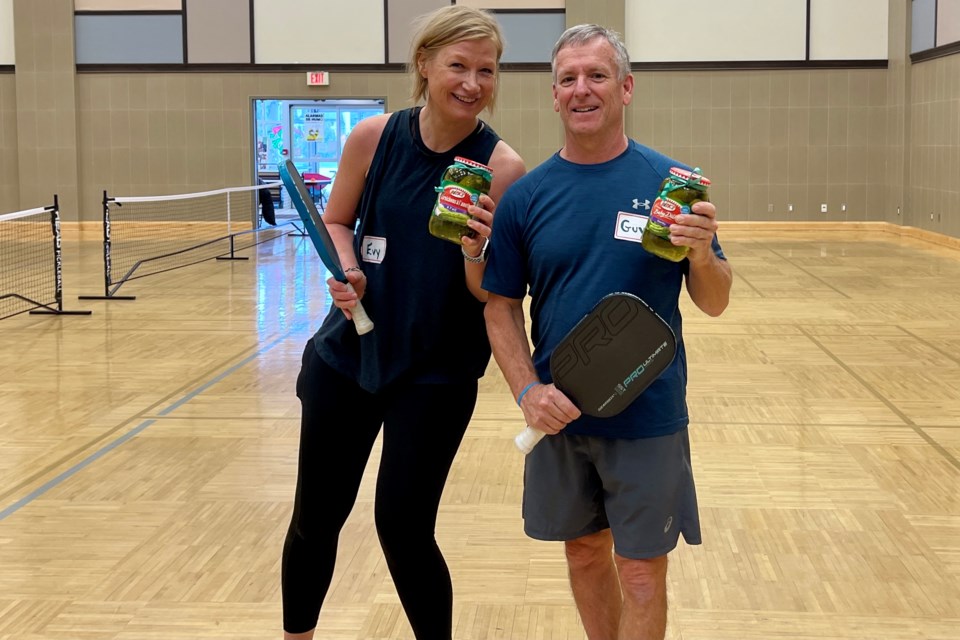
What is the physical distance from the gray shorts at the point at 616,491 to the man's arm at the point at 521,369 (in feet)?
0.52

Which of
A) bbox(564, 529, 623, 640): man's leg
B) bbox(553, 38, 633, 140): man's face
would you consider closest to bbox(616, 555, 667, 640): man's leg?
bbox(564, 529, 623, 640): man's leg

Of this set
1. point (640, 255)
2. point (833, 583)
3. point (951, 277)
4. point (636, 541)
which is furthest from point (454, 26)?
point (951, 277)

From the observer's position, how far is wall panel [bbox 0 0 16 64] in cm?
2256

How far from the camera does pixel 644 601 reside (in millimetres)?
2842

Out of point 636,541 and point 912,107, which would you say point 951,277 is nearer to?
point 912,107

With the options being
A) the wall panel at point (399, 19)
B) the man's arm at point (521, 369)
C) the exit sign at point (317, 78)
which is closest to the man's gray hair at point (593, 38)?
the man's arm at point (521, 369)

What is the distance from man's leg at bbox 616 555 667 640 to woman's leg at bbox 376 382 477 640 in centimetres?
52

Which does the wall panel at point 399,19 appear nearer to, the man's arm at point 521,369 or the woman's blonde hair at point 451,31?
the woman's blonde hair at point 451,31

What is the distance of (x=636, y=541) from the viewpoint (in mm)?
2809

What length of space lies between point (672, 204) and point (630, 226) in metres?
0.17

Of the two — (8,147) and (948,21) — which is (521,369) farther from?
(8,147)

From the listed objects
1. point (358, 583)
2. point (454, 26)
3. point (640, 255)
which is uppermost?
point (454, 26)

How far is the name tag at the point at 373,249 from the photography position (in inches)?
119

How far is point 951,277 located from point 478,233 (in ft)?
41.7
